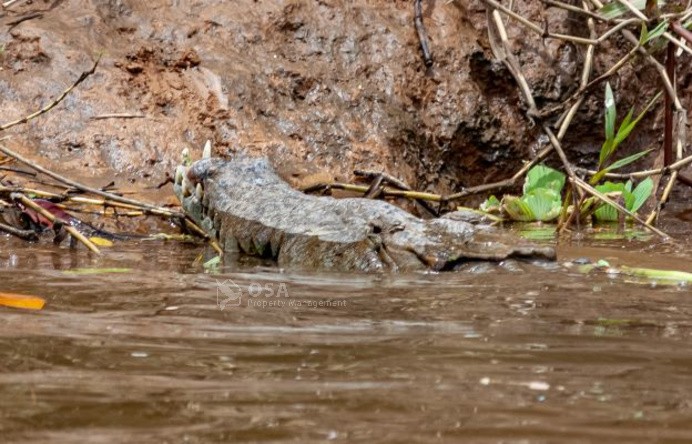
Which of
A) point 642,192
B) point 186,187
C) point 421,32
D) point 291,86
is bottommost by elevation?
point 642,192

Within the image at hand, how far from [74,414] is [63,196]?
3.00 m

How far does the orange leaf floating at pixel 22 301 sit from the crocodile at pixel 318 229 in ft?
4.42

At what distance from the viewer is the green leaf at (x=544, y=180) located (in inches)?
210

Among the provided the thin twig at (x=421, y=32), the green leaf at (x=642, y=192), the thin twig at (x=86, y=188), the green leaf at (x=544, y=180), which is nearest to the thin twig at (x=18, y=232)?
the thin twig at (x=86, y=188)

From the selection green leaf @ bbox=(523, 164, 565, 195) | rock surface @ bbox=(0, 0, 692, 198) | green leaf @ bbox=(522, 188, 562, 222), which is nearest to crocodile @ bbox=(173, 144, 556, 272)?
rock surface @ bbox=(0, 0, 692, 198)

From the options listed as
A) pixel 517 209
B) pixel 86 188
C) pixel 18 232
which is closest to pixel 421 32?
pixel 517 209

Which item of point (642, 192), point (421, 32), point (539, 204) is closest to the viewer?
point (642, 192)

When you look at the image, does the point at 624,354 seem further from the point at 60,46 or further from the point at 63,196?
the point at 60,46

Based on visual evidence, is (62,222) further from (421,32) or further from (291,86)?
(421,32)

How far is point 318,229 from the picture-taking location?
3.71 m

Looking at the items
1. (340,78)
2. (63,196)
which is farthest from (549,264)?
(340,78)

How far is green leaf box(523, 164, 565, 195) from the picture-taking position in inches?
210

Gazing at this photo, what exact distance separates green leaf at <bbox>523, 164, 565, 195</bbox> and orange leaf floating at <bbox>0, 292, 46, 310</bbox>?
3.53m

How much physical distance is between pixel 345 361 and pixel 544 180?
389 cm
